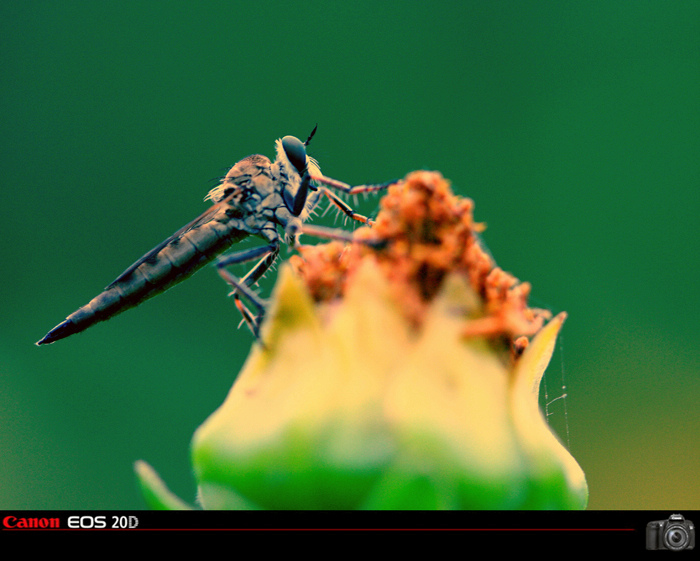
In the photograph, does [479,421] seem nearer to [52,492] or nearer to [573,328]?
[573,328]

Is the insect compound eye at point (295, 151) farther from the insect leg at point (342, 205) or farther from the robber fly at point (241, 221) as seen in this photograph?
the insect leg at point (342, 205)

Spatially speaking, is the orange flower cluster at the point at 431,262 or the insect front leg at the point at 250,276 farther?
the insect front leg at the point at 250,276

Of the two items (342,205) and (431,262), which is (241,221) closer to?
(342,205)

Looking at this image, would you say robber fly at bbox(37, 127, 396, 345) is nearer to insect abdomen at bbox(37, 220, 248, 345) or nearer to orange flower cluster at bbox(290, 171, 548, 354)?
insect abdomen at bbox(37, 220, 248, 345)
